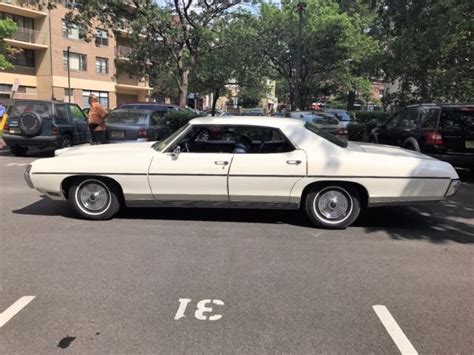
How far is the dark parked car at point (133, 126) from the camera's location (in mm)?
13227

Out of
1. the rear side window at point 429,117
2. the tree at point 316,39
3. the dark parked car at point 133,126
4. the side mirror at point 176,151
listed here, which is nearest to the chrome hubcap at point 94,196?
the side mirror at point 176,151

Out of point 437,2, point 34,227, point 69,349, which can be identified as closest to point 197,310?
point 69,349

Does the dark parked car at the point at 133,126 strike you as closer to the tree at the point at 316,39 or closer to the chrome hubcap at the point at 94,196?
the chrome hubcap at the point at 94,196

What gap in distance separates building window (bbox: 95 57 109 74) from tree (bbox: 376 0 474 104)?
118 ft

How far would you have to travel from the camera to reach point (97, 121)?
1249 centimetres

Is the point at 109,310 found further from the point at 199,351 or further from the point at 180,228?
the point at 180,228

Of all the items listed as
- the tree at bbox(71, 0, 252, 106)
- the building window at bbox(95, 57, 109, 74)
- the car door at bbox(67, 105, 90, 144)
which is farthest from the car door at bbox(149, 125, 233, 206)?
the building window at bbox(95, 57, 109, 74)

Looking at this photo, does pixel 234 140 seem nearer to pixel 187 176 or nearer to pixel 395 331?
pixel 187 176

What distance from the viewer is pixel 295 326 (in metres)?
3.75

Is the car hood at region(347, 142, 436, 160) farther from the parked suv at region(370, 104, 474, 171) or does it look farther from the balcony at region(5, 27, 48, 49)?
the balcony at region(5, 27, 48, 49)

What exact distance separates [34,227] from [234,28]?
19.8 meters

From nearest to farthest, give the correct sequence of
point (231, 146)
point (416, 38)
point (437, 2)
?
point (231, 146)
point (437, 2)
point (416, 38)

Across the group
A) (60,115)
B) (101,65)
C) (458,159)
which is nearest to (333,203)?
(458,159)

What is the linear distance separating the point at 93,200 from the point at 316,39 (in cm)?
3160
